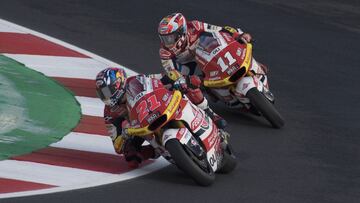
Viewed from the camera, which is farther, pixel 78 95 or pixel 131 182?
pixel 78 95

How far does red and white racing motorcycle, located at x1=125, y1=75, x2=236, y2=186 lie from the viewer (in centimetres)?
1066

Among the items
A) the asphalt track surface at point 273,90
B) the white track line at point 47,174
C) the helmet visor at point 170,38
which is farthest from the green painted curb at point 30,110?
the asphalt track surface at point 273,90

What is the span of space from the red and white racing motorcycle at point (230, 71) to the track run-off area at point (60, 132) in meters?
1.35

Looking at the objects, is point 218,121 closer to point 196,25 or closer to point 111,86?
point 111,86

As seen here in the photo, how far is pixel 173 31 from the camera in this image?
1258cm

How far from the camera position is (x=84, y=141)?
11.9 meters

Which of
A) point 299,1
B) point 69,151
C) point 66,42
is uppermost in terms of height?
point 69,151

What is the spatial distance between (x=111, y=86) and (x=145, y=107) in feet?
1.22

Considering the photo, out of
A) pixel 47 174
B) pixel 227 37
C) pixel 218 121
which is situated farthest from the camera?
pixel 227 37

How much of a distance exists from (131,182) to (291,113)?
3.72 meters

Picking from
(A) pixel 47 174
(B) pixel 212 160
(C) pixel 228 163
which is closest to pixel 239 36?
(C) pixel 228 163

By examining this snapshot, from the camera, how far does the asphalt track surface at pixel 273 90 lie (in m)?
10.7

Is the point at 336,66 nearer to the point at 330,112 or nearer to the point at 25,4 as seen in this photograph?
the point at 330,112

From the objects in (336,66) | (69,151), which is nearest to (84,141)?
(69,151)
